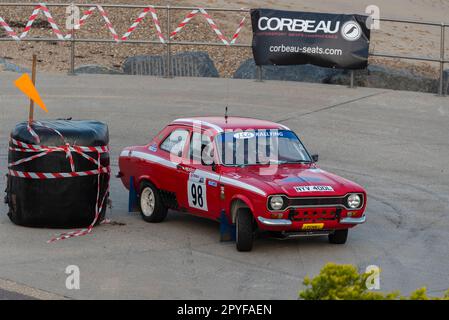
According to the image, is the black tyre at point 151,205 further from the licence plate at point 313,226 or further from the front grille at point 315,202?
the licence plate at point 313,226

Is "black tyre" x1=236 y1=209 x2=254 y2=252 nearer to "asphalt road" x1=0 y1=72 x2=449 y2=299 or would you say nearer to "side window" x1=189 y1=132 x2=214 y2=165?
"asphalt road" x1=0 y1=72 x2=449 y2=299

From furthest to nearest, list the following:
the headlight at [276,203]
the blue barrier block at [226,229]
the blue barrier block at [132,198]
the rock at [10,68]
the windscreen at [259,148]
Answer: the rock at [10,68] < the blue barrier block at [132,198] < the windscreen at [259,148] < the blue barrier block at [226,229] < the headlight at [276,203]

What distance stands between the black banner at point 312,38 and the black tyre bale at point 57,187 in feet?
Answer: 37.9

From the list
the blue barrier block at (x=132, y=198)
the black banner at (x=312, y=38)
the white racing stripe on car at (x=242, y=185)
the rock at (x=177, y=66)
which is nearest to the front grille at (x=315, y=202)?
the white racing stripe on car at (x=242, y=185)

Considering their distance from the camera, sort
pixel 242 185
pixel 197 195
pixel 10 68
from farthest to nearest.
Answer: pixel 10 68
pixel 197 195
pixel 242 185

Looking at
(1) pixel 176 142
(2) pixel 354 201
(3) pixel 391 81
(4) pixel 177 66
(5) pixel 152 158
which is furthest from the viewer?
(4) pixel 177 66

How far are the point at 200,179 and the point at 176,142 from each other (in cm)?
104

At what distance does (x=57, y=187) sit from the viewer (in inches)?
528

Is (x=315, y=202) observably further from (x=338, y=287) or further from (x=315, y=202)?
(x=338, y=287)

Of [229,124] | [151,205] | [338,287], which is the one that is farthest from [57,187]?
[338,287]

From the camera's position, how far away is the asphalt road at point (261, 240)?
1137 centimetres

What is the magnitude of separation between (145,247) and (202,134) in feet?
6.05

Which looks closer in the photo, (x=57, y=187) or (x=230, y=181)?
(x=230, y=181)

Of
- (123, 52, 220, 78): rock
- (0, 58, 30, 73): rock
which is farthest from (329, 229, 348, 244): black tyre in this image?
(0, 58, 30, 73): rock
